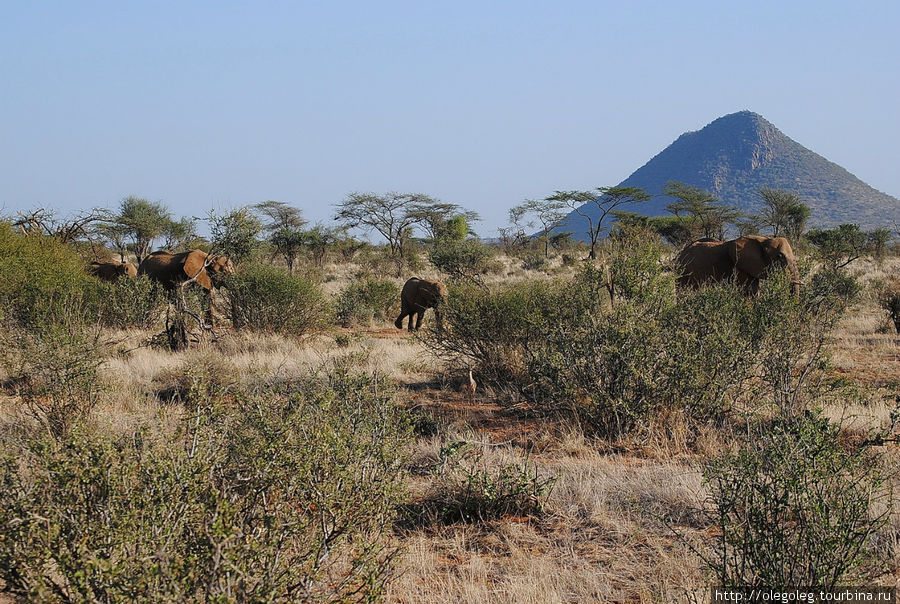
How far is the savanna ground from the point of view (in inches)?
137

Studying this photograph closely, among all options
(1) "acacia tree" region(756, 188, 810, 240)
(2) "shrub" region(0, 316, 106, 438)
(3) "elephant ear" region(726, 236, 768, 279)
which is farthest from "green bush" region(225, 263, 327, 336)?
(1) "acacia tree" region(756, 188, 810, 240)

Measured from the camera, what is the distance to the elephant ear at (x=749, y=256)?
12.1 meters

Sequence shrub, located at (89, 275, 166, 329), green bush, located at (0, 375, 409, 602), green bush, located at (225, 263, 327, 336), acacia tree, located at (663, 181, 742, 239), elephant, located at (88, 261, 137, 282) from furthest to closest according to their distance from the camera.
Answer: acacia tree, located at (663, 181, 742, 239)
elephant, located at (88, 261, 137, 282)
shrub, located at (89, 275, 166, 329)
green bush, located at (225, 263, 327, 336)
green bush, located at (0, 375, 409, 602)

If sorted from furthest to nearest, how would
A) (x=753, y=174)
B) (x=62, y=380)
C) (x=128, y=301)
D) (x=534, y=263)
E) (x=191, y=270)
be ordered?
(x=753, y=174)
(x=534, y=263)
(x=128, y=301)
(x=191, y=270)
(x=62, y=380)

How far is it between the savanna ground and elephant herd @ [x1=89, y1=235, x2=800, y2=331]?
10.2ft

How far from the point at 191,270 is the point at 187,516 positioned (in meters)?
10.6

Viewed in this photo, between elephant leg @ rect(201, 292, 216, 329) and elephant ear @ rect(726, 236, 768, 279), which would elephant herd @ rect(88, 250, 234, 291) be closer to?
elephant leg @ rect(201, 292, 216, 329)

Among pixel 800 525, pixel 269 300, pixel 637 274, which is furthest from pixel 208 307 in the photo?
pixel 800 525

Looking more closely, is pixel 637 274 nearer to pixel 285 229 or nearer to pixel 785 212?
pixel 285 229

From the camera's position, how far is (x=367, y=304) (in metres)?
17.3

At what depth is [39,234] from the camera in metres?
13.4

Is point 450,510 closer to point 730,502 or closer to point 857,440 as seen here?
point 730,502

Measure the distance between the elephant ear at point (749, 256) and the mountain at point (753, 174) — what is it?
9973 centimetres

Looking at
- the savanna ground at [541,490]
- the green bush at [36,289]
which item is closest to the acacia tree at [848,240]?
the savanna ground at [541,490]
